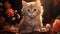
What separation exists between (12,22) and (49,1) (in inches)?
11.1

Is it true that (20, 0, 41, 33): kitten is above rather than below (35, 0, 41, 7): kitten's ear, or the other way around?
below

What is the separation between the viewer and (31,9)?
3.73 feet

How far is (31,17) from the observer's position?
3.77 feet

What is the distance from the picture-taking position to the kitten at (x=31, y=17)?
3.74 ft

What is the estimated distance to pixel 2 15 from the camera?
118 centimetres

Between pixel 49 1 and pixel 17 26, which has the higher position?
→ pixel 49 1

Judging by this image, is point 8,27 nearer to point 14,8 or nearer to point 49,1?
point 14,8

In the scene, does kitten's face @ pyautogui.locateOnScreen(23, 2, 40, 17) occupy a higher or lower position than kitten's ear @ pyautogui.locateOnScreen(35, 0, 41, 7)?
lower

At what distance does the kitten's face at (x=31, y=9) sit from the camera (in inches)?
44.6

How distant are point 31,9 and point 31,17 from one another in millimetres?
53

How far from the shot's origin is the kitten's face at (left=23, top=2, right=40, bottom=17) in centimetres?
113

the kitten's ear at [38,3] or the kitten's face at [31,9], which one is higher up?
the kitten's ear at [38,3]

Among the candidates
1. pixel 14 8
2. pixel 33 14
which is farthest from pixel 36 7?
pixel 14 8

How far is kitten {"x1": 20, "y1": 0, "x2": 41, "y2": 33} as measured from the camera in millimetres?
1141
